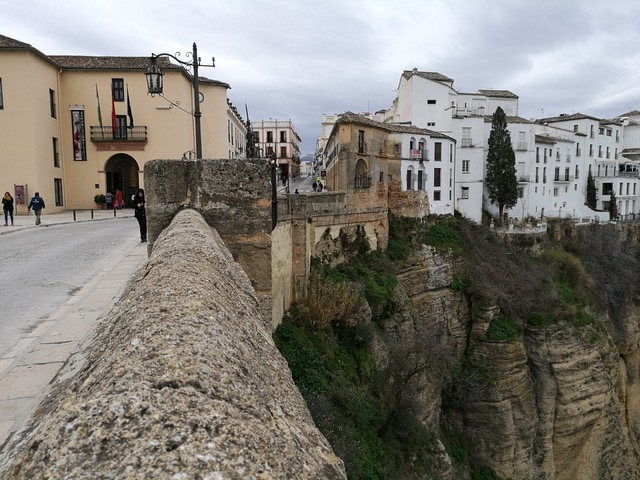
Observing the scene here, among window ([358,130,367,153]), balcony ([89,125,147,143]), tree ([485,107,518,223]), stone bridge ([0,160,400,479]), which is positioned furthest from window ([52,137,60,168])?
tree ([485,107,518,223])

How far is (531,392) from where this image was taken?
20125 mm

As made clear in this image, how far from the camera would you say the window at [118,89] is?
86.0ft

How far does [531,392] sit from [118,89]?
82.7 ft

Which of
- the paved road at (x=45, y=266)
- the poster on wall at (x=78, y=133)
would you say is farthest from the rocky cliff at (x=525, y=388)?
the poster on wall at (x=78, y=133)

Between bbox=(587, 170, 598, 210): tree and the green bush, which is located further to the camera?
bbox=(587, 170, 598, 210): tree

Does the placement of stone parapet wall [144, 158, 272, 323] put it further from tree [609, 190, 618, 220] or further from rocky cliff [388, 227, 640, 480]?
tree [609, 190, 618, 220]

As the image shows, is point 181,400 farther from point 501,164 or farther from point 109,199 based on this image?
point 501,164

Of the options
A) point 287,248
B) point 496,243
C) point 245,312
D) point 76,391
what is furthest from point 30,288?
point 496,243

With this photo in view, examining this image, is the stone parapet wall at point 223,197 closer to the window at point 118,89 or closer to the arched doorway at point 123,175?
the arched doorway at point 123,175

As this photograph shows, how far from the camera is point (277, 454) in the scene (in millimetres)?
1149

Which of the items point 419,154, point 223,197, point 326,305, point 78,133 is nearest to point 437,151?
point 419,154

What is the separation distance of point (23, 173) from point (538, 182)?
3492 cm

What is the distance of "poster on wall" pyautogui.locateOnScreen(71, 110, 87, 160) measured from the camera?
85.1 ft

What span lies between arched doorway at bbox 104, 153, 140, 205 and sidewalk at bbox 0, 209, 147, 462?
838 inches
